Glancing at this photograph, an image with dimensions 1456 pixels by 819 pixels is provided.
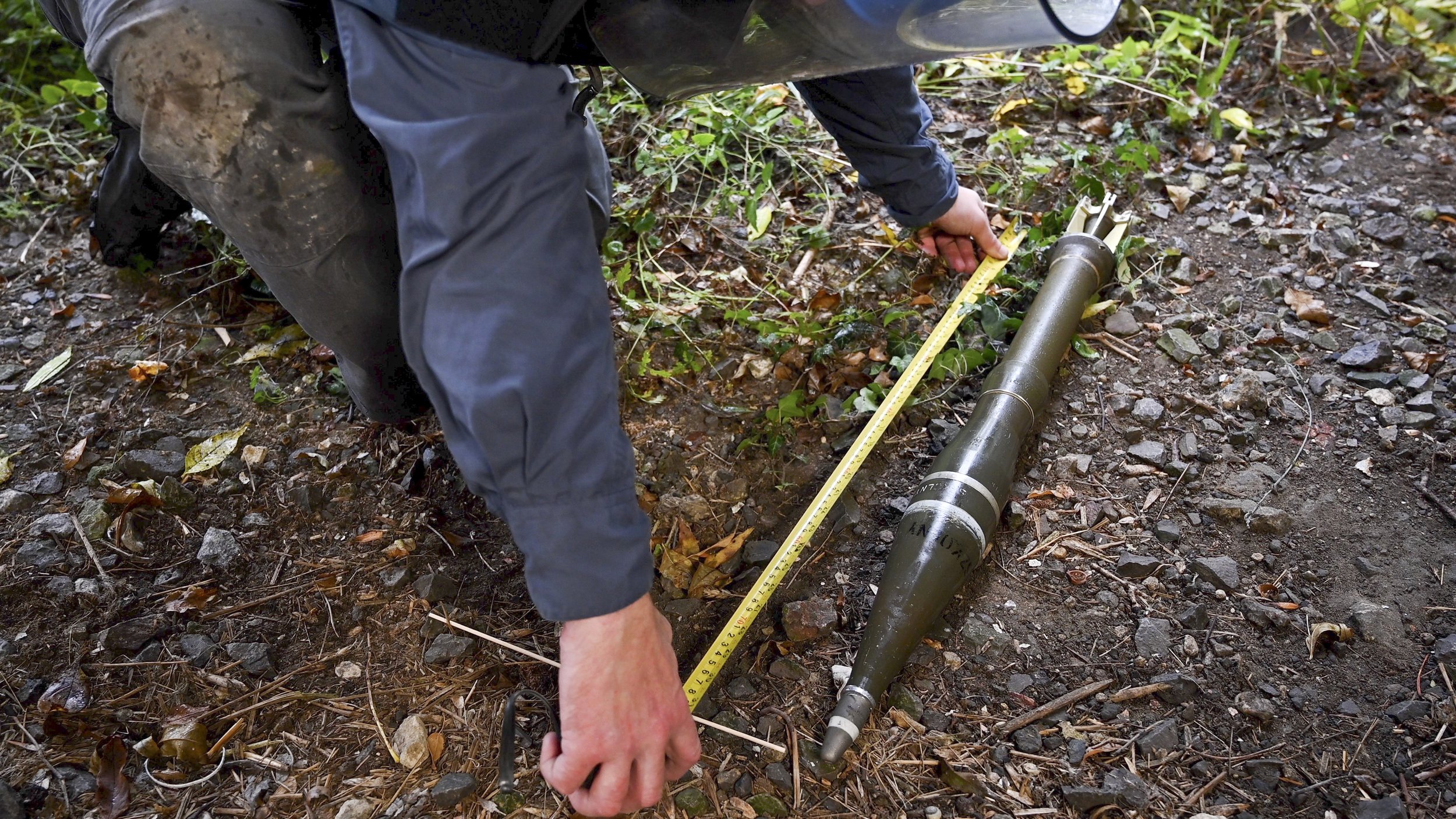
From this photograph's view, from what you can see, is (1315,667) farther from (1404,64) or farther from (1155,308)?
(1404,64)

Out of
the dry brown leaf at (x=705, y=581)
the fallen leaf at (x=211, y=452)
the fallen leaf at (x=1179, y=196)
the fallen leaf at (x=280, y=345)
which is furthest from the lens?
the fallen leaf at (x=1179, y=196)

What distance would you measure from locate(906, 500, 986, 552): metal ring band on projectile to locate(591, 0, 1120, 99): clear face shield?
0.82 m

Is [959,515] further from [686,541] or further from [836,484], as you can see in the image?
[686,541]

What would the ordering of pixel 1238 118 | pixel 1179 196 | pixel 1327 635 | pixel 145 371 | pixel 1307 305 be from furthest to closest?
pixel 1238 118
pixel 1179 196
pixel 1307 305
pixel 145 371
pixel 1327 635

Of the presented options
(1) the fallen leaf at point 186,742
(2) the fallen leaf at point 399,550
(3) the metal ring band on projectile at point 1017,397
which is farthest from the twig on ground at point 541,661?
(3) the metal ring band on projectile at point 1017,397

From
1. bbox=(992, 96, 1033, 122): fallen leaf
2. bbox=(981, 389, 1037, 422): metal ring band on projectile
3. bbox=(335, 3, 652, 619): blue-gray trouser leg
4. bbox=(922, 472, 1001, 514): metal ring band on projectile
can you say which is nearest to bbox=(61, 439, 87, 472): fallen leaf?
bbox=(335, 3, 652, 619): blue-gray trouser leg

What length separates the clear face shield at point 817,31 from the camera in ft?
4.60

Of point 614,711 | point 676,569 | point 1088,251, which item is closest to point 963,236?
point 1088,251

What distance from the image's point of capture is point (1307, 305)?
251 centimetres

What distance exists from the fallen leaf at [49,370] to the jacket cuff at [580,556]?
1755mm

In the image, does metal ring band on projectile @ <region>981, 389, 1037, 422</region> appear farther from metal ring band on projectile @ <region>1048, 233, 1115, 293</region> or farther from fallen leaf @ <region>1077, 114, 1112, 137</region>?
fallen leaf @ <region>1077, 114, 1112, 137</region>

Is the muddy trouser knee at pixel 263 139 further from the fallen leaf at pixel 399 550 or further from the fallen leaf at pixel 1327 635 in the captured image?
the fallen leaf at pixel 1327 635

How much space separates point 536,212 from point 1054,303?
1408 millimetres

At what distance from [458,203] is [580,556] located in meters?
0.53
